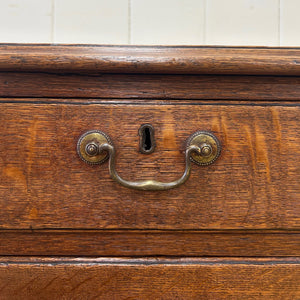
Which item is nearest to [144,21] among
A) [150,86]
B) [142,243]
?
[150,86]

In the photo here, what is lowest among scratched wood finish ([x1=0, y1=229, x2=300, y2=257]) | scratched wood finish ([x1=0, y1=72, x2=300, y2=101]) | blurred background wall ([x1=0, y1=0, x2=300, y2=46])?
scratched wood finish ([x1=0, y1=229, x2=300, y2=257])

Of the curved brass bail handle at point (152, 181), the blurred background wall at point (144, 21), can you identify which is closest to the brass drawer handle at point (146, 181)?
the curved brass bail handle at point (152, 181)

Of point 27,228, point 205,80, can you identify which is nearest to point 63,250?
point 27,228

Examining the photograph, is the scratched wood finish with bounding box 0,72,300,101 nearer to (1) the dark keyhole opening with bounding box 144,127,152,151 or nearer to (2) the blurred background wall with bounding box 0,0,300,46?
(1) the dark keyhole opening with bounding box 144,127,152,151

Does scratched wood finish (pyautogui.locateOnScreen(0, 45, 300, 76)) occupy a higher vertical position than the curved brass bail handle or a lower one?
higher

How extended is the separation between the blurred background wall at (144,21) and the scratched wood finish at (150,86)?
0.51m

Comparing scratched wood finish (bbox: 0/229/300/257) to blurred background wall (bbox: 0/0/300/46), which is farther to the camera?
blurred background wall (bbox: 0/0/300/46)

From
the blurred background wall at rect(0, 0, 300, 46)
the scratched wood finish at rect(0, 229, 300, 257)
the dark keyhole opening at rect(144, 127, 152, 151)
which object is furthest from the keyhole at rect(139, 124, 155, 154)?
the blurred background wall at rect(0, 0, 300, 46)

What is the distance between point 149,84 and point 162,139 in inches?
2.7

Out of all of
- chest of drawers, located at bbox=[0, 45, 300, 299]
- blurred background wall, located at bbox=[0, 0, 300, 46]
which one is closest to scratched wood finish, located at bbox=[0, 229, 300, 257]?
chest of drawers, located at bbox=[0, 45, 300, 299]

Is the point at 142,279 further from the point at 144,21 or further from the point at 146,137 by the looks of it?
the point at 144,21

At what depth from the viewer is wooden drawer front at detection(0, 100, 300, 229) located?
380 mm

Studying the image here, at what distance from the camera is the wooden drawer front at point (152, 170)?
A: 0.38 metres

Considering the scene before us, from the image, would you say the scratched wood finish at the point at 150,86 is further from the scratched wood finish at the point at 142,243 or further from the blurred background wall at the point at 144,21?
the blurred background wall at the point at 144,21
